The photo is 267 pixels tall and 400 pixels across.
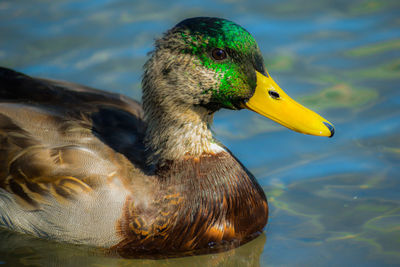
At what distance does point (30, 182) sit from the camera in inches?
208

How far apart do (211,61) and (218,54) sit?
0.08m

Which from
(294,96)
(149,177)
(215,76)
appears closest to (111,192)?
(149,177)

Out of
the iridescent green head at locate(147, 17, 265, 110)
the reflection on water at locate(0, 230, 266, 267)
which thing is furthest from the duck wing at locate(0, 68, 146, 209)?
the iridescent green head at locate(147, 17, 265, 110)

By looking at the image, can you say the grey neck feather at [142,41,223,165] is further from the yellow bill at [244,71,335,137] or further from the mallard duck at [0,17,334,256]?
the yellow bill at [244,71,335,137]

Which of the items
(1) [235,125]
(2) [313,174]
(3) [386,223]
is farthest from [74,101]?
(3) [386,223]

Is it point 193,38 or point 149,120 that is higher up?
point 193,38

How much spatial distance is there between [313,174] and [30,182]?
280cm

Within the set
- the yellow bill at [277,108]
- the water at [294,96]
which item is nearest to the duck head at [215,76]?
the yellow bill at [277,108]

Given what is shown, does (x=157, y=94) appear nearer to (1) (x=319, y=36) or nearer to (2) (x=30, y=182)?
(2) (x=30, y=182)

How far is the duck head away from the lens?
4.98 metres

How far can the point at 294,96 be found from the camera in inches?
293

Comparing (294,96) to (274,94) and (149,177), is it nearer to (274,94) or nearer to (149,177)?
(274,94)

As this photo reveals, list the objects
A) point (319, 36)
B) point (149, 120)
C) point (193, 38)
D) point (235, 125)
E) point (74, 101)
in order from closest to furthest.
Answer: point (193, 38), point (149, 120), point (74, 101), point (235, 125), point (319, 36)

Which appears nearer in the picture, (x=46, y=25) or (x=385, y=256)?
(x=385, y=256)
